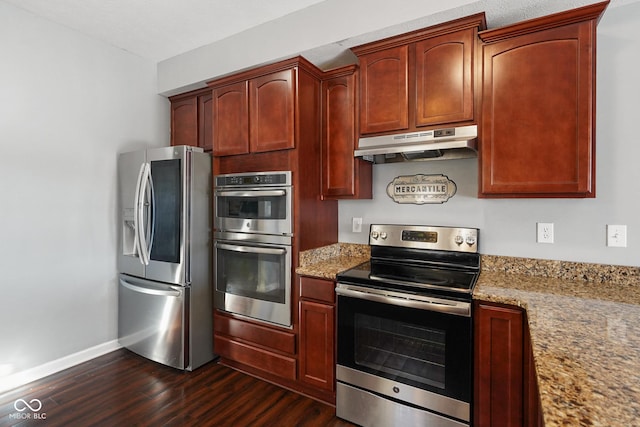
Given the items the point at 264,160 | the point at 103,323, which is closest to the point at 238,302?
the point at 264,160

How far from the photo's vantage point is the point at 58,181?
8.34 ft

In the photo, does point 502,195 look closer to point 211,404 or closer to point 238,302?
point 238,302

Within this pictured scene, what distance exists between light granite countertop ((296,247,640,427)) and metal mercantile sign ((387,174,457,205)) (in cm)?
52

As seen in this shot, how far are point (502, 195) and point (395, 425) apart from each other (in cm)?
146

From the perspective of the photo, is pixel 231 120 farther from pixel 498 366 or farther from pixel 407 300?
pixel 498 366

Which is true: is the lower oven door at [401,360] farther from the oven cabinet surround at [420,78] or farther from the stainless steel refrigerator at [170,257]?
the stainless steel refrigerator at [170,257]

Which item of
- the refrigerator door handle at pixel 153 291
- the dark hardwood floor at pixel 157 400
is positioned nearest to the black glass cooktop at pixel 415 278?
the dark hardwood floor at pixel 157 400

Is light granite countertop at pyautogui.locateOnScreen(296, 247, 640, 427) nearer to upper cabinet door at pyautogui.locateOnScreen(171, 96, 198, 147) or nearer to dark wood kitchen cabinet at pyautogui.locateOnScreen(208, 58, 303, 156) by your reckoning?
dark wood kitchen cabinet at pyautogui.locateOnScreen(208, 58, 303, 156)

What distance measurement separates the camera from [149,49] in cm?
293

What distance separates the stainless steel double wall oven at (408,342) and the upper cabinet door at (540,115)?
0.54 m

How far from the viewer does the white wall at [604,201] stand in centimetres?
179

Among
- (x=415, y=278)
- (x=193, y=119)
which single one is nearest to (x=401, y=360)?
(x=415, y=278)

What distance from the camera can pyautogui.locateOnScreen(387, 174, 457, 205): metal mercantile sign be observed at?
231cm

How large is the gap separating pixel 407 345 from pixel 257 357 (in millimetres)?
1192
